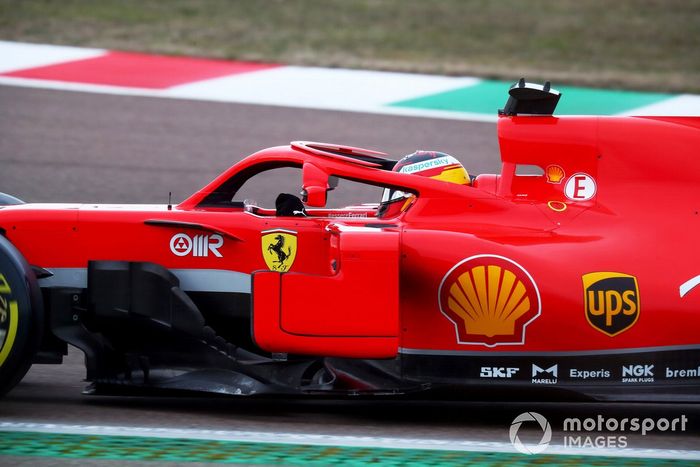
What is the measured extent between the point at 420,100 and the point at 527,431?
8885 millimetres

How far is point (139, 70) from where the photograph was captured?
1498cm

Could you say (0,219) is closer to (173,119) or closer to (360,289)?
(360,289)

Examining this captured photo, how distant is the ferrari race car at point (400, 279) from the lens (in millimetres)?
5504

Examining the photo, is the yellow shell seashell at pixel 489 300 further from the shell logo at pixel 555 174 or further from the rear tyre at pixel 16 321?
the rear tyre at pixel 16 321

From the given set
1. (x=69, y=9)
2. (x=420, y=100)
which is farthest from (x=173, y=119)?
(x=69, y=9)

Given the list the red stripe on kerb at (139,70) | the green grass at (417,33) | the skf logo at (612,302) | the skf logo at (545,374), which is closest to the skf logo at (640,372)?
the skf logo at (612,302)

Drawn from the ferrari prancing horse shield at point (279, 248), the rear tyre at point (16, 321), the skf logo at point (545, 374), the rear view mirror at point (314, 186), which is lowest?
the skf logo at point (545, 374)

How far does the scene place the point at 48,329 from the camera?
602cm

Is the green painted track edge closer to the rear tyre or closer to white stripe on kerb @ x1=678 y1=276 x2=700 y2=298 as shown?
the rear tyre

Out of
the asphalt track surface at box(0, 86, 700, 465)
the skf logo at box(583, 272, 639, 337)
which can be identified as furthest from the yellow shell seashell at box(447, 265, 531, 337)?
the asphalt track surface at box(0, 86, 700, 465)

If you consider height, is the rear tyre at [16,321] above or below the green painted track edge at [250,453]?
above

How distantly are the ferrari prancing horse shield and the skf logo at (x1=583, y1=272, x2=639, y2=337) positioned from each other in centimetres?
144

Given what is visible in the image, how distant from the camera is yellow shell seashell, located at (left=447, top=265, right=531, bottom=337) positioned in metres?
5.50

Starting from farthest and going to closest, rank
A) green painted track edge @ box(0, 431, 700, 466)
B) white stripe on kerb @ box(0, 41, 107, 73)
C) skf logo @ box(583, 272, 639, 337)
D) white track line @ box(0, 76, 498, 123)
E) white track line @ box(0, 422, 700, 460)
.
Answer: white stripe on kerb @ box(0, 41, 107, 73) → white track line @ box(0, 76, 498, 123) → skf logo @ box(583, 272, 639, 337) → white track line @ box(0, 422, 700, 460) → green painted track edge @ box(0, 431, 700, 466)
